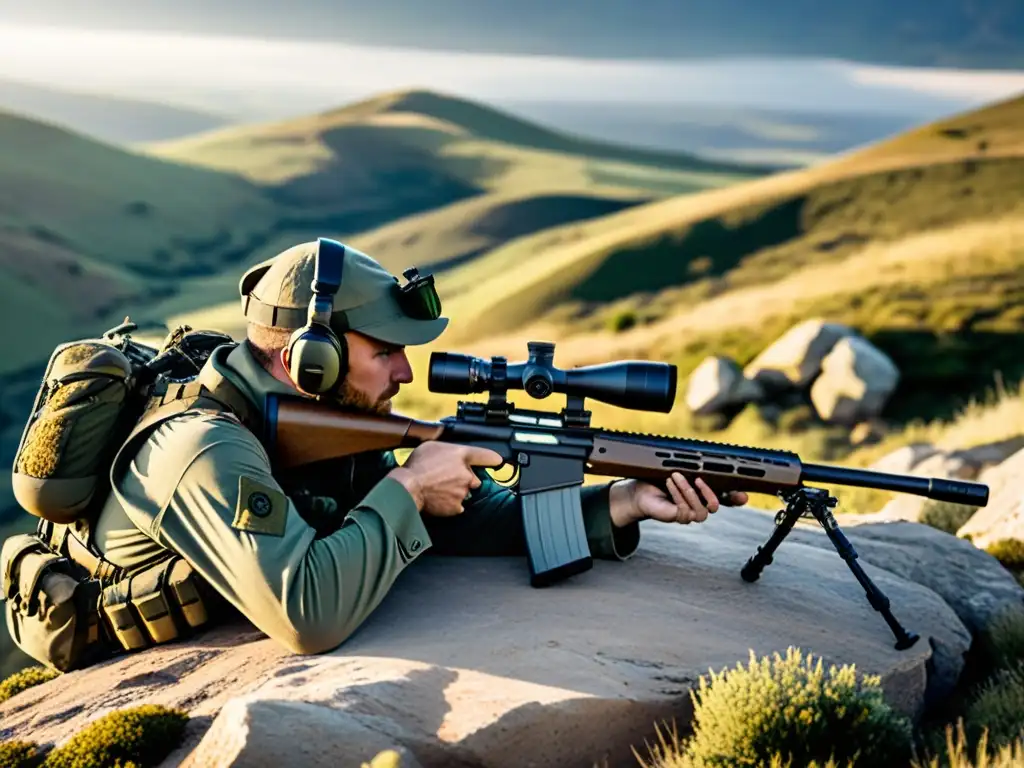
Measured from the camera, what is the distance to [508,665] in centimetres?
566

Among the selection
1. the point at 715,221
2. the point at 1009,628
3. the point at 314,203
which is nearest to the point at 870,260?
the point at 715,221

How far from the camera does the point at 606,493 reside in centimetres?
701

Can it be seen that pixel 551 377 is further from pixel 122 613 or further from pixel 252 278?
pixel 122 613

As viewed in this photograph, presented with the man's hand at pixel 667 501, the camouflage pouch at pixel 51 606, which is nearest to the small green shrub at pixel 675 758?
the man's hand at pixel 667 501

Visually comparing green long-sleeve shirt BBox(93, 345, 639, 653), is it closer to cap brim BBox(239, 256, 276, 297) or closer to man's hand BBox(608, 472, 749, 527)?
cap brim BBox(239, 256, 276, 297)

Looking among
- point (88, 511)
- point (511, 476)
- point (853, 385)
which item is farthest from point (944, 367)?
point (88, 511)

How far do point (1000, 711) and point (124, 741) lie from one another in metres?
5.25

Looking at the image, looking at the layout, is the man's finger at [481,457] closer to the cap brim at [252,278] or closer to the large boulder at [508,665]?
the large boulder at [508,665]

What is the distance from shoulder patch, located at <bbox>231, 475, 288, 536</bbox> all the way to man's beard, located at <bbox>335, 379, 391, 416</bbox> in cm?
90

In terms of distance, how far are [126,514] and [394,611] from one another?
167 cm

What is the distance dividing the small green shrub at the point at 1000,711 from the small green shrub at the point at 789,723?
3.10 feet

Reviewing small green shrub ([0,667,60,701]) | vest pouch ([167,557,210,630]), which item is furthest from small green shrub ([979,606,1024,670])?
small green shrub ([0,667,60,701])

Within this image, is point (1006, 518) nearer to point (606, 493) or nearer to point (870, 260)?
point (606, 493)

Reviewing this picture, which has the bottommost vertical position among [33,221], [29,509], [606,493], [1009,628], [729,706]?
[1009,628]
